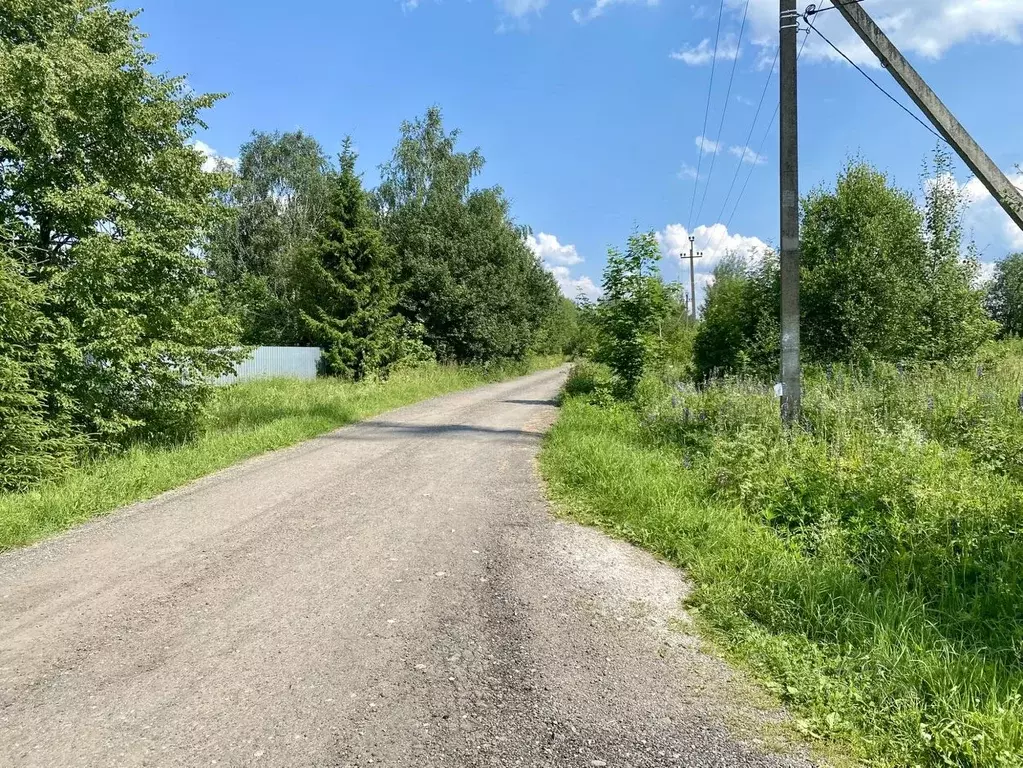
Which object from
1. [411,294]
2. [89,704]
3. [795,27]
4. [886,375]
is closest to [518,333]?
[411,294]

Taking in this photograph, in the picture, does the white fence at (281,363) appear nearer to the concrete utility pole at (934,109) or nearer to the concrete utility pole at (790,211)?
the concrete utility pole at (790,211)

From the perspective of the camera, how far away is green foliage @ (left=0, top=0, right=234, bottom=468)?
310 inches

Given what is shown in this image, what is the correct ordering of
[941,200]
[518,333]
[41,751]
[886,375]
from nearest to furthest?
[41,751]
[886,375]
[941,200]
[518,333]

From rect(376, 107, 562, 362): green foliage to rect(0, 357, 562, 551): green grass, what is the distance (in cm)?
897

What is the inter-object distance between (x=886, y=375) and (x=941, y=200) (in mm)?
8210

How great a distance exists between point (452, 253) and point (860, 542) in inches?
1037

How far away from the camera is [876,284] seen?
16.2 m

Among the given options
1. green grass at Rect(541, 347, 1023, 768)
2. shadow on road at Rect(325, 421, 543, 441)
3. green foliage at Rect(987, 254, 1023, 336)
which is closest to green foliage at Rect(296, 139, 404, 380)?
shadow on road at Rect(325, 421, 543, 441)

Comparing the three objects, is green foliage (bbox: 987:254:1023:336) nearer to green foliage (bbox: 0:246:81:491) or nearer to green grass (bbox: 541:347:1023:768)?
green grass (bbox: 541:347:1023:768)

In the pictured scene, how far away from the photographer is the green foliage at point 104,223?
7.87m

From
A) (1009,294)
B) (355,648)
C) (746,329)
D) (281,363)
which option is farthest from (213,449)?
(1009,294)

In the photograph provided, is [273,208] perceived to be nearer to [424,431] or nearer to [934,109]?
[424,431]

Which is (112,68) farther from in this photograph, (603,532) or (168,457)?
(603,532)

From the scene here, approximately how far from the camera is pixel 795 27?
7781 millimetres
